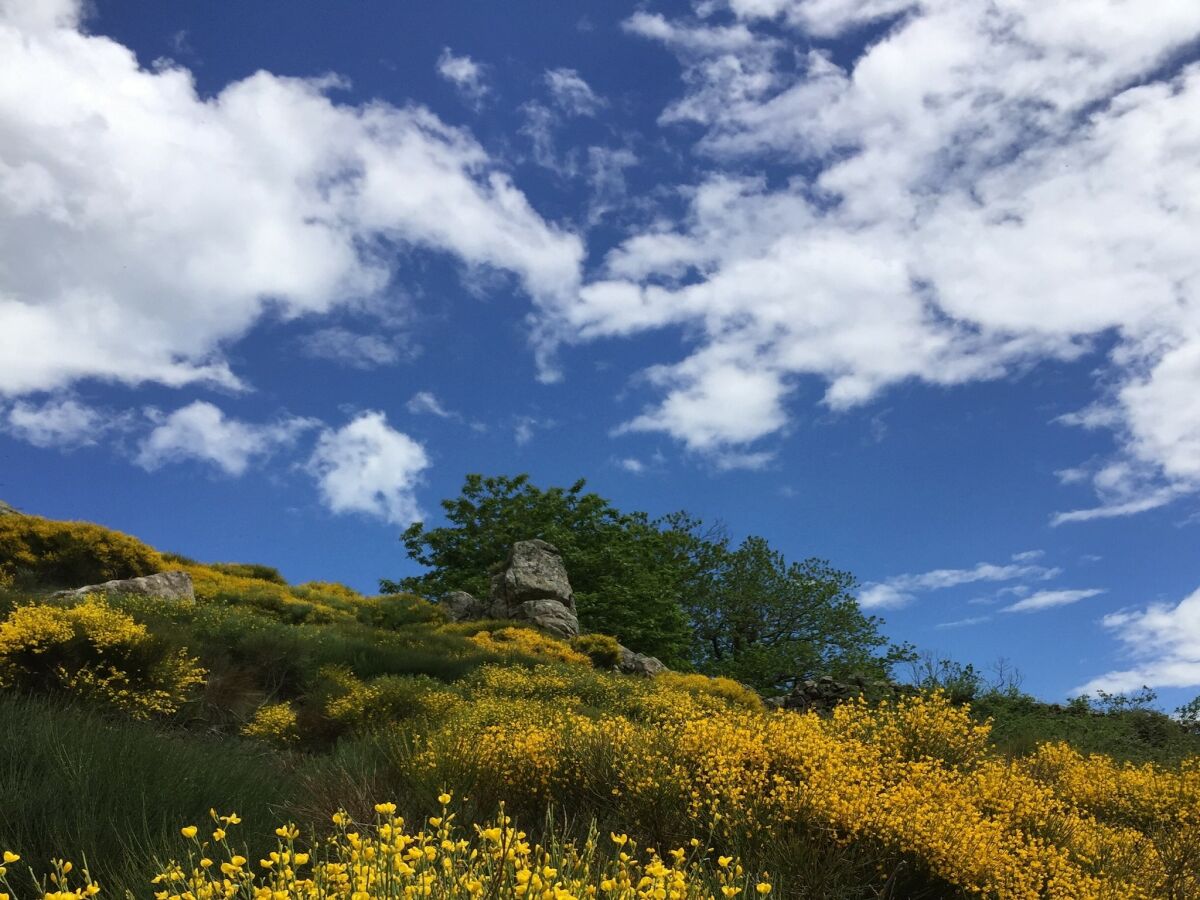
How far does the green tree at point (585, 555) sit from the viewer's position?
29.1 meters

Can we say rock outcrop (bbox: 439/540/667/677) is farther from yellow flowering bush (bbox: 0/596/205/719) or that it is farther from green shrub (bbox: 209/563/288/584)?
yellow flowering bush (bbox: 0/596/205/719)

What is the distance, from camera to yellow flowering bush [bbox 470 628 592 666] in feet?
58.7

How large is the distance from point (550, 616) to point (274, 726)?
14.4m

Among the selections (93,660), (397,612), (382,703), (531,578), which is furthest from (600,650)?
(93,660)

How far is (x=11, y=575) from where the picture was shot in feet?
54.2

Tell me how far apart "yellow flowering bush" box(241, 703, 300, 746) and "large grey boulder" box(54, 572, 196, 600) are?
239 inches

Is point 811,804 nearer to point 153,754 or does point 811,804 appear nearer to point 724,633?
point 153,754

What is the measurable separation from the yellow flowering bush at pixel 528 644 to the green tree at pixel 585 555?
25.3 feet

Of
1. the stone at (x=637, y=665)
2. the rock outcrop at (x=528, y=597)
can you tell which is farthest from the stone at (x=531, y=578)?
the stone at (x=637, y=665)

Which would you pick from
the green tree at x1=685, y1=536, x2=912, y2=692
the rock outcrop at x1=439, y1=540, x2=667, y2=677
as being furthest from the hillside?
the green tree at x1=685, y1=536, x2=912, y2=692

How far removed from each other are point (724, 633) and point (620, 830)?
29591mm

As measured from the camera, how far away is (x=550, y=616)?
2383 cm

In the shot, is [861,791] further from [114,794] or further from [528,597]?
[528,597]

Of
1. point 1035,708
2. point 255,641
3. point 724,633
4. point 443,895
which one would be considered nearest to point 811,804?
point 443,895
